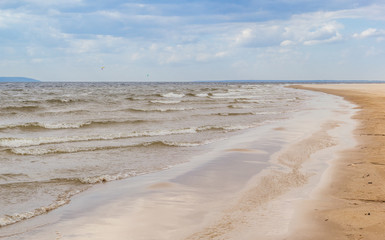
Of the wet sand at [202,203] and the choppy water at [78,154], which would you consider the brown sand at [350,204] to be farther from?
the choppy water at [78,154]

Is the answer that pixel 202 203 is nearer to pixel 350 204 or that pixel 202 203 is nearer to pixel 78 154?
pixel 350 204

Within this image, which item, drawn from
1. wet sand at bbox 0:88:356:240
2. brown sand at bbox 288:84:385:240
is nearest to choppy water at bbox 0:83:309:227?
wet sand at bbox 0:88:356:240

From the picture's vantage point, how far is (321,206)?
18.7ft

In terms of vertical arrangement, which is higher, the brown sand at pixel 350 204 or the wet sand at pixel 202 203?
the brown sand at pixel 350 204

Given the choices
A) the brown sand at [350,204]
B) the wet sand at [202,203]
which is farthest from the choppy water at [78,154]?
the brown sand at [350,204]

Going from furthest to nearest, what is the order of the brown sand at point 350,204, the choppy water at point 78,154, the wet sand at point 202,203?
the choppy water at point 78,154, the wet sand at point 202,203, the brown sand at point 350,204

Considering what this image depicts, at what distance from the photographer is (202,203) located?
6.04 metres

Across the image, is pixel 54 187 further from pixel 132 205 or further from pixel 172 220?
pixel 172 220

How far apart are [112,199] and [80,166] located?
3478 millimetres

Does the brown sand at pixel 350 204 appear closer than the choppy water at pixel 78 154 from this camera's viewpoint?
Yes

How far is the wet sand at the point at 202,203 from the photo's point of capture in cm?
483

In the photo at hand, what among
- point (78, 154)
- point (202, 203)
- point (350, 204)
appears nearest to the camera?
point (350, 204)

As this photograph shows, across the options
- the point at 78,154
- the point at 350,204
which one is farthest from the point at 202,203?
the point at 78,154

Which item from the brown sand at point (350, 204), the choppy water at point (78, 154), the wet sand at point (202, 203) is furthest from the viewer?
the choppy water at point (78, 154)
